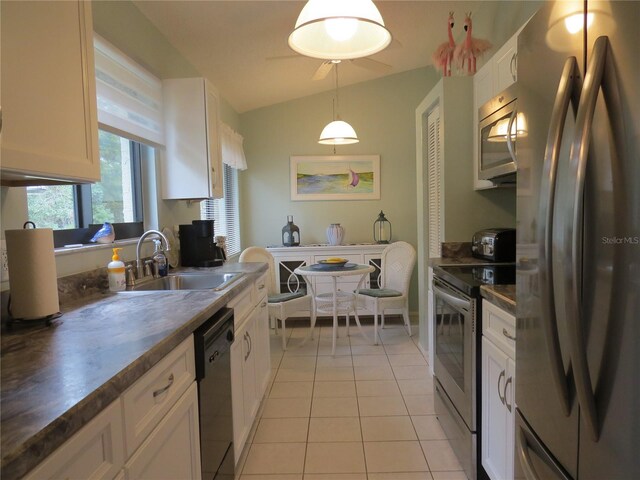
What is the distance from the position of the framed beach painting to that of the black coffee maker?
7.20 ft

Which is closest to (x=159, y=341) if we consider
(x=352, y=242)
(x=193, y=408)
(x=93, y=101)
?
(x=193, y=408)

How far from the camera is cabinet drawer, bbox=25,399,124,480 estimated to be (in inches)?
26.6

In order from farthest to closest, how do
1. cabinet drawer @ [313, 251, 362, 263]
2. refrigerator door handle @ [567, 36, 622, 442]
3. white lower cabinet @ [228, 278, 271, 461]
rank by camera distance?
1. cabinet drawer @ [313, 251, 362, 263]
2. white lower cabinet @ [228, 278, 271, 461]
3. refrigerator door handle @ [567, 36, 622, 442]

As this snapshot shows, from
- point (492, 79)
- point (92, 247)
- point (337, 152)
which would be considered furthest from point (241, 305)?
point (337, 152)

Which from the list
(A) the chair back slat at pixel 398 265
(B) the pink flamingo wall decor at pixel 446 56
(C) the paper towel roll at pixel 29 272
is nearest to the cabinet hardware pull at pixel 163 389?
(C) the paper towel roll at pixel 29 272

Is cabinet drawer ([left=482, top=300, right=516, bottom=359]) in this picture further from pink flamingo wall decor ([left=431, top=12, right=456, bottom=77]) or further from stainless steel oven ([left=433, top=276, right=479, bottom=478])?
pink flamingo wall decor ([left=431, top=12, right=456, bottom=77])

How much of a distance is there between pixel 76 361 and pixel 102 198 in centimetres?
147

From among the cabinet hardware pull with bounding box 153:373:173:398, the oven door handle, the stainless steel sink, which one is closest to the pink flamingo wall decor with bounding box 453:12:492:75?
the oven door handle

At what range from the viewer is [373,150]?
4.80 metres

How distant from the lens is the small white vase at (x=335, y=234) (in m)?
4.53

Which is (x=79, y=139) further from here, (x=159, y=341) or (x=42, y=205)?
(x=159, y=341)

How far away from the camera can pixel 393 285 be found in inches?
165

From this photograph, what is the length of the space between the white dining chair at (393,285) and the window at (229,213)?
61.3 inches

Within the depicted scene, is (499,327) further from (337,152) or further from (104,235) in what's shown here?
(337,152)
